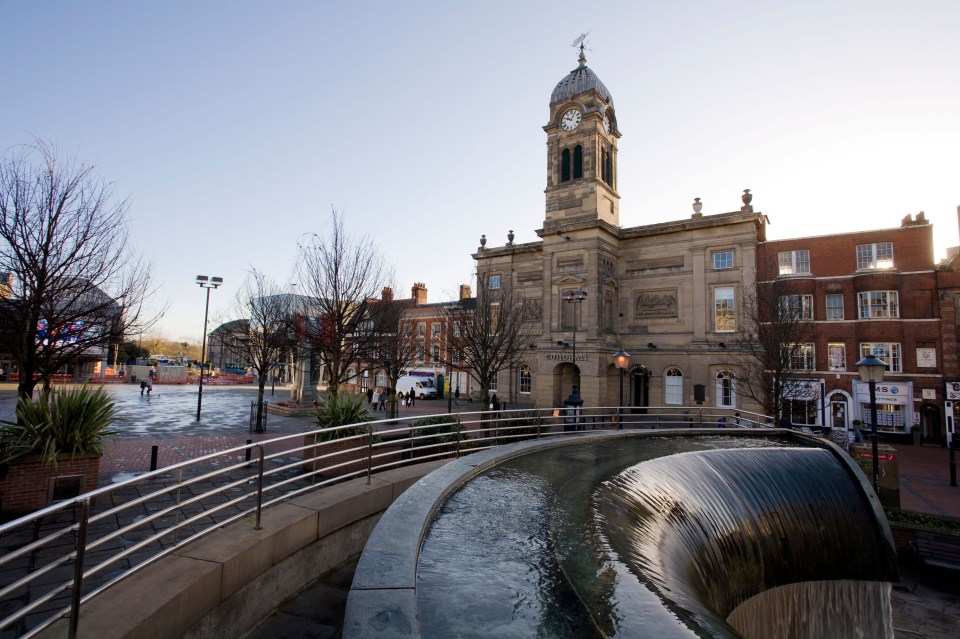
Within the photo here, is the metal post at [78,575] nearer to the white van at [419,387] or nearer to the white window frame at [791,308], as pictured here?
the white window frame at [791,308]

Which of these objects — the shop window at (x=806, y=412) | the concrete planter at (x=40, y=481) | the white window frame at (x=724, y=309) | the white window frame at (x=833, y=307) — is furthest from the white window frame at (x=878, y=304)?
the concrete planter at (x=40, y=481)

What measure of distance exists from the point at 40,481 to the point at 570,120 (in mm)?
34436

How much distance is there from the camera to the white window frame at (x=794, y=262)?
28.3 m

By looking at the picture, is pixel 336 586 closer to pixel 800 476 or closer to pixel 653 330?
pixel 800 476

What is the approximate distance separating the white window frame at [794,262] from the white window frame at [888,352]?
516cm

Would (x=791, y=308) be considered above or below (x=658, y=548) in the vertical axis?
above

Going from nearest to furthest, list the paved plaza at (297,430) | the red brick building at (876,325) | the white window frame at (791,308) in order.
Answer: the paved plaza at (297,430), the white window frame at (791,308), the red brick building at (876,325)

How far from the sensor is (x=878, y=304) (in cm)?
2600

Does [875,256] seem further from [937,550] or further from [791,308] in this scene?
[937,550]

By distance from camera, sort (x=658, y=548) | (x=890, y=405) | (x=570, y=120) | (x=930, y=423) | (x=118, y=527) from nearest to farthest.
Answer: (x=658, y=548)
(x=118, y=527)
(x=930, y=423)
(x=890, y=405)
(x=570, y=120)

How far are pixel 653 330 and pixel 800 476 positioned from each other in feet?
72.6

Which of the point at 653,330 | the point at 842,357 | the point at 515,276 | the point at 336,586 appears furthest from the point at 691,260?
the point at 336,586

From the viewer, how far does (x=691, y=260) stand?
3025 centimetres

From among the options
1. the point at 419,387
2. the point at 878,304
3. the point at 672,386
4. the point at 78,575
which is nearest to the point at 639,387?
→ the point at 672,386
